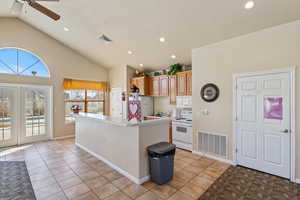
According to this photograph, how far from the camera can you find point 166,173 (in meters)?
2.63

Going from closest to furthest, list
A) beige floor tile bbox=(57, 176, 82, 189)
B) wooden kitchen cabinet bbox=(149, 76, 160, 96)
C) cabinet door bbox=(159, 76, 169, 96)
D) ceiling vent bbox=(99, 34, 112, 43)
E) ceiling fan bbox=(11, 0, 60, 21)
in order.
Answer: ceiling fan bbox=(11, 0, 60, 21) → beige floor tile bbox=(57, 176, 82, 189) → ceiling vent bbox=(99, 34, 112, 43) → cabinet door bbox=(159, 76, 169, 96) → wooden kitchen cabinet bbox=(149, 76, 160, 96)

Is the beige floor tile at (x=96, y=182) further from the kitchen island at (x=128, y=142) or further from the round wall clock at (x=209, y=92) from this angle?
the round wall clock at (x=209, y=92)

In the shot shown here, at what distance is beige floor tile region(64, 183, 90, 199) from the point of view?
7.61ft

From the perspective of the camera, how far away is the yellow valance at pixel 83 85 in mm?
5707

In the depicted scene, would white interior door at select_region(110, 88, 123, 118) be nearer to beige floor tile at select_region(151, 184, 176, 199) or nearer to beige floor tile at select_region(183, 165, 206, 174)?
beige floor tile at select_region(183, 165, 206, 174)

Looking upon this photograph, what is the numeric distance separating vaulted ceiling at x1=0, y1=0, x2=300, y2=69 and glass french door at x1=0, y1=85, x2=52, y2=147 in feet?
7.17

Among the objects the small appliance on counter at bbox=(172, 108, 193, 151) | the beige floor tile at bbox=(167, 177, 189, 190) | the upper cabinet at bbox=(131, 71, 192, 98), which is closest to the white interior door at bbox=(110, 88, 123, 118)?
the upper cabinet at bbox=(131, 71, 192, 98)

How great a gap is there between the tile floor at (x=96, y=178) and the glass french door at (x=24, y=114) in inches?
32.4

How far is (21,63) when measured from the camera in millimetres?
4867

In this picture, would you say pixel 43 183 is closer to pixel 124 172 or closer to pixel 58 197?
pixel 58 197

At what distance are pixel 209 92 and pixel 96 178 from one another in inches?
126

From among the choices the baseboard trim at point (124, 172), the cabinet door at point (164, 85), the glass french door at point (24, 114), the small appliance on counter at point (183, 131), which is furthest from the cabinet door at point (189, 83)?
the glass french door at point (24, 114)

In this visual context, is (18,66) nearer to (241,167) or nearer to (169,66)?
(169,66)

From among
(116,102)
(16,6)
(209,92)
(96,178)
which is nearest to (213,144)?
(209,92)
